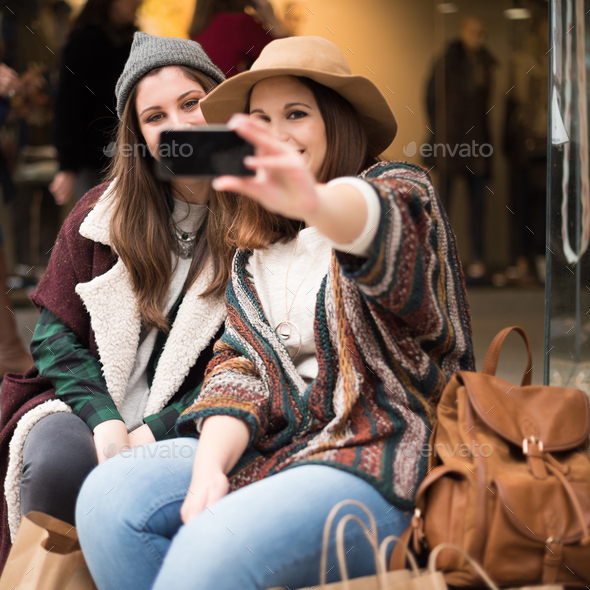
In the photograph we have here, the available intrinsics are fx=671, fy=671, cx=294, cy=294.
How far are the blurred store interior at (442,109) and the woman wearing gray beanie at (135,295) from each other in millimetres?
3109

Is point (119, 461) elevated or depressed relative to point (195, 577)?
elevated

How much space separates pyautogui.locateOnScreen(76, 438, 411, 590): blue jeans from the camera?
1094mm

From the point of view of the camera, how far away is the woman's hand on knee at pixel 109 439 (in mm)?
1510

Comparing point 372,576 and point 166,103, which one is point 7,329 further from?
point 372,576

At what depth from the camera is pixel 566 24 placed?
5.89ft

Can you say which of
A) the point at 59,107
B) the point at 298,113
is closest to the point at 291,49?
the point at 298,113

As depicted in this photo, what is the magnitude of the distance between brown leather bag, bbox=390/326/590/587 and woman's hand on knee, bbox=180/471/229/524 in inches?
13.7

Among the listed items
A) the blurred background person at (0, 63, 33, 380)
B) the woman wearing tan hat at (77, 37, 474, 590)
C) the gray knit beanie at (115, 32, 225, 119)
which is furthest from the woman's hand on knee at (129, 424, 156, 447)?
the blurred background person at (0, 63, 33, 380)

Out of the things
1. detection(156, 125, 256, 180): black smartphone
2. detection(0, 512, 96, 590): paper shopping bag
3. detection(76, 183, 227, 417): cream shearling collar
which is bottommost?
detection(0, 512, 96, 590): paper shopping bag

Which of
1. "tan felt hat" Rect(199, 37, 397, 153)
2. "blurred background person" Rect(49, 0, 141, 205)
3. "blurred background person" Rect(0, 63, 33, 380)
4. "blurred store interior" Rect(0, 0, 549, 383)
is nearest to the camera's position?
"tan felt hat" Rect(199, 37, 397, 153)

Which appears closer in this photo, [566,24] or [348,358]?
[348,358]

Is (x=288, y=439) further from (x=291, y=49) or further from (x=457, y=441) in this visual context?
(x=291, y=49)

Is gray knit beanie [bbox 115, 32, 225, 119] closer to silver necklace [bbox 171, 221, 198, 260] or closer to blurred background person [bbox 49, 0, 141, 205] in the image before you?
silver necklace [bbox 171, 221, 198, 260]

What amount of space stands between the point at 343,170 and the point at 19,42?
4399 mm
